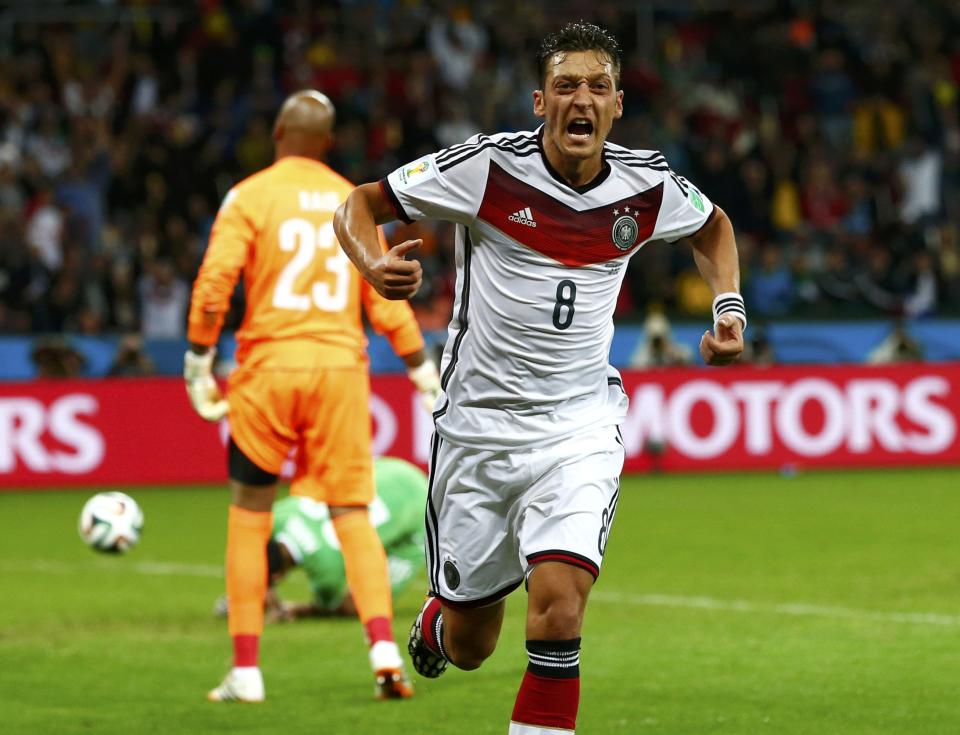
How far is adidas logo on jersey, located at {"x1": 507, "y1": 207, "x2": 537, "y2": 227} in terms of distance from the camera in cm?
533

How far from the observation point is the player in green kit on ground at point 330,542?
352 inches

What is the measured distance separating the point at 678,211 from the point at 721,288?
0.92ft

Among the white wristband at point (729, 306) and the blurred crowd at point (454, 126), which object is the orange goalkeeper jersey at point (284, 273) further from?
the blurred crowd at point (454, 126)

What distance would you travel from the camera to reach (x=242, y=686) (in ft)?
22.9

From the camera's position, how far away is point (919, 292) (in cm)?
1950

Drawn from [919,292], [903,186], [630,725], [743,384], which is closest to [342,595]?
[630,725]

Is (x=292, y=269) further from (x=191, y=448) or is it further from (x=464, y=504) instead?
(x=191, y=448)

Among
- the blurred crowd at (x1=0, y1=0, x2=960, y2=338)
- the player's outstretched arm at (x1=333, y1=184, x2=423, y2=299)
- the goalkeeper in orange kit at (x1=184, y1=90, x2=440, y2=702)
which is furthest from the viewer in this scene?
the blurred crowd at (x1=0, y1=0, x2=960, y2=338)

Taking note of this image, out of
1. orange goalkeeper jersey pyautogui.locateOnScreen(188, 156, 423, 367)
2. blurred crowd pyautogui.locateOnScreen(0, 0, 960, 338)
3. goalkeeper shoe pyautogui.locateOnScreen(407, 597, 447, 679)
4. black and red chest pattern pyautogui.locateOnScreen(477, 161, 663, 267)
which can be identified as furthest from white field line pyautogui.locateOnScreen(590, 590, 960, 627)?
blurred crowd pyautogui.locateOnScreen(0, 0, 960, 338)

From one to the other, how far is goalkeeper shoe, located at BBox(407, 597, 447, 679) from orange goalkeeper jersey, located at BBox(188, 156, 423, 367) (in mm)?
1521

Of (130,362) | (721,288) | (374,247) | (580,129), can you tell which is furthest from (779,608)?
(130,362)

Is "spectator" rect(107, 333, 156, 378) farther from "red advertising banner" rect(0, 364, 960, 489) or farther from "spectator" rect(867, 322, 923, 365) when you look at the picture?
"spectator" rect(867, 322, 923, 365)

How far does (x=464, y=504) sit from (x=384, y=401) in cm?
1103

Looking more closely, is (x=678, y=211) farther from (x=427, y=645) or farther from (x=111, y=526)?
(x=111, y=526)
